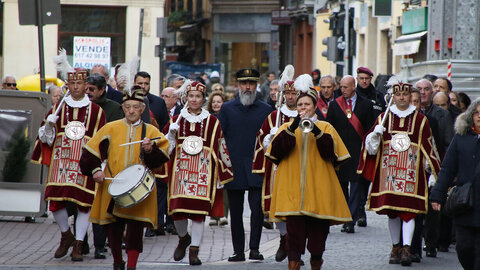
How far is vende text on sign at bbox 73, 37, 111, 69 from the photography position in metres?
23.8

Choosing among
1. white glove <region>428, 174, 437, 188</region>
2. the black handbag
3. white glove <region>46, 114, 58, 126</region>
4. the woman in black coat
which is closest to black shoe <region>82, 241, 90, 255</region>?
white glove <region>46, 114, 58, 126</region>

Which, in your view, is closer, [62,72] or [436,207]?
[436,207]

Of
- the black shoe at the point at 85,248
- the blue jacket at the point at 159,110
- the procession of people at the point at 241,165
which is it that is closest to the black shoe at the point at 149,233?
the blue jacket at the point at 159,110

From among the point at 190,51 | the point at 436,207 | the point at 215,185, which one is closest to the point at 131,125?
the point at 215,185

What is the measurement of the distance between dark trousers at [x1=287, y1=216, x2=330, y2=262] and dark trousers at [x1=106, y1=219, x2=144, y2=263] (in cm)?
129

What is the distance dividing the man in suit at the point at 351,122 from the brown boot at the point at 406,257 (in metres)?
2.77

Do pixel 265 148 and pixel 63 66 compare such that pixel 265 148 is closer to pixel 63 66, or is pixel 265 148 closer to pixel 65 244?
pixel 65 244

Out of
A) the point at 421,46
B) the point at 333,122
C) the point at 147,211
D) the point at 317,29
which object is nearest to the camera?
the point at 147,211

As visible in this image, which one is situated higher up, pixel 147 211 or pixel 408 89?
pixel 408 89

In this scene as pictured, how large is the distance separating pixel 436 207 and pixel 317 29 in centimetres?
4061

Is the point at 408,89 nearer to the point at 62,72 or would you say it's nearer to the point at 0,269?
the point at 62,72

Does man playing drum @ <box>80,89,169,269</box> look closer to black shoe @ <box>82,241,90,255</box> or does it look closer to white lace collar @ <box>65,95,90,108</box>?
white lace collar @ <box>65,95,90,108</box>

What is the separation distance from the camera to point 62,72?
11711 mm

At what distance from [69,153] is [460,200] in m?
4.23
